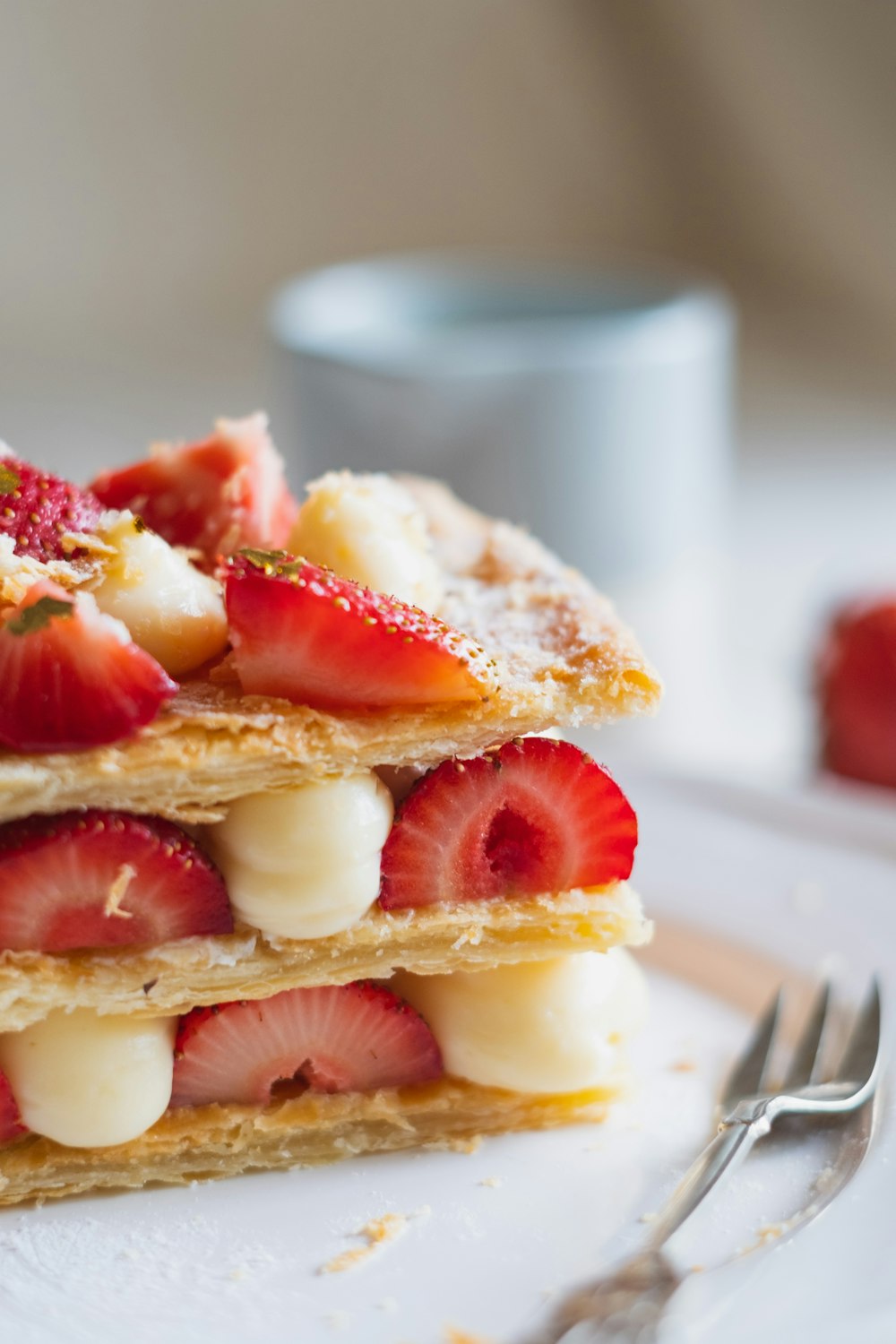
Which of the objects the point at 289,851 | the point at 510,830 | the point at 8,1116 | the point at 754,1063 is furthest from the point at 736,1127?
the point at 8,1116

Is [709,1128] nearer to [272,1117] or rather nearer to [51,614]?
[272,1117]

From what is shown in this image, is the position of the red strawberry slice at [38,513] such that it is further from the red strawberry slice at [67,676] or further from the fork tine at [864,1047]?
the fork tine at [864,1047]

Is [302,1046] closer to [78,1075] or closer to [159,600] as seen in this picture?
[78,1075]

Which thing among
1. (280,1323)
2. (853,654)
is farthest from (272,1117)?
(853,654)

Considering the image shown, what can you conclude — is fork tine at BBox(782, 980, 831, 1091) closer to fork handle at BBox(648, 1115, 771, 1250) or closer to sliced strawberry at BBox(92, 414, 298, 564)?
fork handle at BBox(648, 1115, 771, 1250)

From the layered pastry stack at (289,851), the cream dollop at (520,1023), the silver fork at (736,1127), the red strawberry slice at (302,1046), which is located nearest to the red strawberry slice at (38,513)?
the layered pastry stack at (289,851)

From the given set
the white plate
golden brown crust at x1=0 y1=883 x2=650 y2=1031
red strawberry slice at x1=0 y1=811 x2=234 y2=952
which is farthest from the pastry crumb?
red strawberry slice at x1=0 y1=811 x2=234 y2=952
